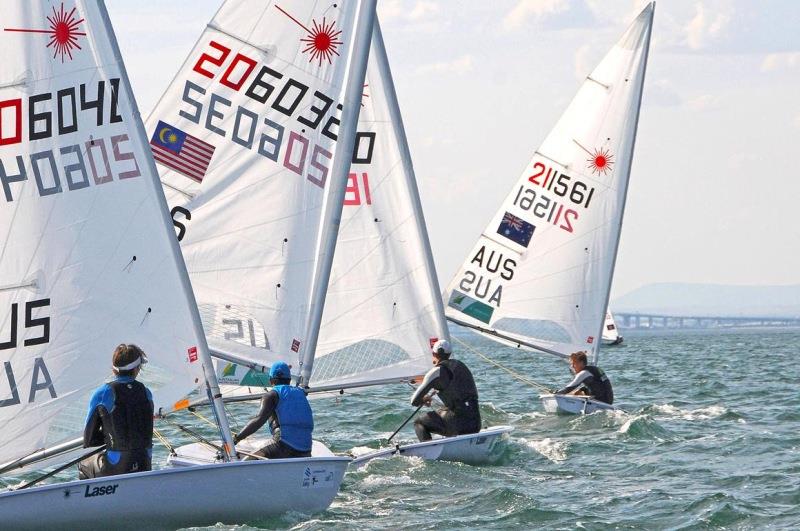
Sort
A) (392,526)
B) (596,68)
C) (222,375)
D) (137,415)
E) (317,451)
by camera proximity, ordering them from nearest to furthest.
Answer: (137,415) < (392,526) < (317,451) < (222,375) < (596,68)

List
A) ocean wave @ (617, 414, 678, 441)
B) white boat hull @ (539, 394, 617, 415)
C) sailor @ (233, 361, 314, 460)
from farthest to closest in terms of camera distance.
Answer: white boat hull @ (539, 394, 617, 415)
ocean wave @ (617, 414, 678, 441)
sailor @ (233, 361, 314, 460)

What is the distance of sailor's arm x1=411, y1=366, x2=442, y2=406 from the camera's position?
13.3 metres

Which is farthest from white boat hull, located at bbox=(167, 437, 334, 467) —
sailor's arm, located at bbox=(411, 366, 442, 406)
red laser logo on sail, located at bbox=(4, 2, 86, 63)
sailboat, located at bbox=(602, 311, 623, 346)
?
sailboat, located at bbox=(602, 311, 623, 346)

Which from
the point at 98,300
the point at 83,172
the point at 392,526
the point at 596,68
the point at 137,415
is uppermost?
the point at 596,68

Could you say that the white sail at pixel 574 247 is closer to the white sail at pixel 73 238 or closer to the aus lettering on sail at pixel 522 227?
the aus lettering on sail at pixel 522 227

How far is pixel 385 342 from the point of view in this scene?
45.6 ft

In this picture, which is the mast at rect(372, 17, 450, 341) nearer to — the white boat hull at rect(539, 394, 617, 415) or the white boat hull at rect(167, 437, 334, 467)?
the white boat hull at rect(167, 437, 334, 467)

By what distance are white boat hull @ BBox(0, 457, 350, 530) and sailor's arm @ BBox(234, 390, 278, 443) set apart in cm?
71

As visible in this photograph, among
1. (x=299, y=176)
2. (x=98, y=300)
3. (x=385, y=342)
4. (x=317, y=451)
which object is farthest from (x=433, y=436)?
(x=98, y=300)

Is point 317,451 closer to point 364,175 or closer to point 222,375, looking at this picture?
point 222,375

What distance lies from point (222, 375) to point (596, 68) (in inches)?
398

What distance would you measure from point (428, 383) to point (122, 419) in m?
4.73

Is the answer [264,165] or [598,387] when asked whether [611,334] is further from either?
[264,165]

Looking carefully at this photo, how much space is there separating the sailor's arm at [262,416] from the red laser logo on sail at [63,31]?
311 cm
